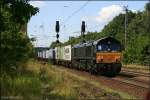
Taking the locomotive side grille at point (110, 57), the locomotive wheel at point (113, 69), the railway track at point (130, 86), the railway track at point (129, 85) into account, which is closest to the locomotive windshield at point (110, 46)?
the locomotive side grille at point (110, 57)

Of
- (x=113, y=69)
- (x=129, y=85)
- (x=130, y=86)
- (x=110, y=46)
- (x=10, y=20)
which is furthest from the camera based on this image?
(x=110, y=46)

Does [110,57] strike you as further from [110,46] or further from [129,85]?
[129,85]

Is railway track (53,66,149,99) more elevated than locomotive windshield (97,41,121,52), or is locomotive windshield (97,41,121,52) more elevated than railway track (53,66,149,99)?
locomotive windshield (97,41,121,52)

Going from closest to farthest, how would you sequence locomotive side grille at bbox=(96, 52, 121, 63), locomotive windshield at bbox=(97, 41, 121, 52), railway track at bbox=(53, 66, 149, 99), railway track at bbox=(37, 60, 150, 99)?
1. railway track at bbox=(53, 66, 149, 99)
2. railway track at bbox=(37, 60, 150, 99)
3. locomotive side grille at bbox=(96, 52, 121, 63)
4. locomotive windshield at bbox=(97, 41, 121, 52)

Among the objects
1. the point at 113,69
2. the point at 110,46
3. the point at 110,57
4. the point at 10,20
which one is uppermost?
the point at 10,20

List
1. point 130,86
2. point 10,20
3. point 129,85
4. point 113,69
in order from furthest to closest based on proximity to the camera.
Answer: point 113,69
point 129,85
point 130,86
point 10,20

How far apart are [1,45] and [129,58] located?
57995mm

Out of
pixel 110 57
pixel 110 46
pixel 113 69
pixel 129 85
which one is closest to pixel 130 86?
pixel 129 85

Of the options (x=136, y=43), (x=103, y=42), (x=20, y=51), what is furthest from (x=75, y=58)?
(x=20, y=51)

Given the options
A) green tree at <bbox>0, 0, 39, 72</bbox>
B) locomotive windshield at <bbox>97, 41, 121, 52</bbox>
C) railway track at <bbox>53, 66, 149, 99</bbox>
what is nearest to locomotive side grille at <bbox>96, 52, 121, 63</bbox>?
locomotive windshield at <bbox>97, 41, 121, 52</bbox>

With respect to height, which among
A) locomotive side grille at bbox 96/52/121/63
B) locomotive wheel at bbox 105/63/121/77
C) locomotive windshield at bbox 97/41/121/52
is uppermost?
locomotive windshield at bbox 97/41/121/52

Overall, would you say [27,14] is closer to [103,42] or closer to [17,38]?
[17,38]

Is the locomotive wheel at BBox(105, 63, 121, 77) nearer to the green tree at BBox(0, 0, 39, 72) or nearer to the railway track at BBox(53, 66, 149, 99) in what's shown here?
the railway track at BBox(53, 66, 149, 99)

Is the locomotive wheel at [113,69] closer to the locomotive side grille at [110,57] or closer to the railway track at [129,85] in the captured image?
the locomotive side grille at [110,57]
